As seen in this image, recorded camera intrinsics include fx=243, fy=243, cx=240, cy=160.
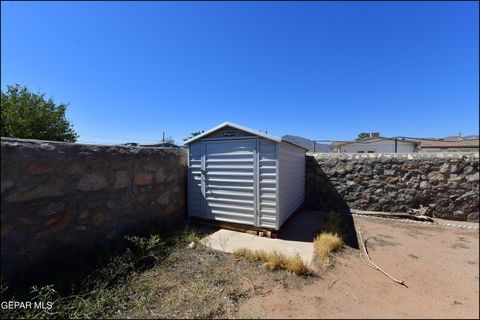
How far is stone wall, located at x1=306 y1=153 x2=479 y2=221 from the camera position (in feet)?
18.9

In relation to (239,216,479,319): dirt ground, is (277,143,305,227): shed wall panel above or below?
above

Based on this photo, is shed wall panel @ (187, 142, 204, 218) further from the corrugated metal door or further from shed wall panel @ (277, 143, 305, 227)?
shed wall panel @ (277, 143, 305, 227)

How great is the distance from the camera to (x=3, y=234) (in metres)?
2.66

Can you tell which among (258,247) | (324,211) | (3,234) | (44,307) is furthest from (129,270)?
(324,211)

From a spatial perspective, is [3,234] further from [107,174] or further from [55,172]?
[107,174]

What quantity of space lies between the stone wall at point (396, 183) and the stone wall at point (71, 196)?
4.92 meters

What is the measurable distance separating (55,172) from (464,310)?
486cm

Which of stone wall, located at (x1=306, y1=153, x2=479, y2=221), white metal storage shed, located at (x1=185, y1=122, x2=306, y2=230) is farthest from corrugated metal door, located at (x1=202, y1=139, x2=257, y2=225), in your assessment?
stone wall, located at (x1=306, y1=153, x2=479, y2=221)

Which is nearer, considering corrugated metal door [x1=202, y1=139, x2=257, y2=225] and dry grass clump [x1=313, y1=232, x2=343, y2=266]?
dry grass clump [x1=313, y1=232, x2=343, y2=266]

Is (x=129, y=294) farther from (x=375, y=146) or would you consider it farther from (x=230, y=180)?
(x=375, y=146)
